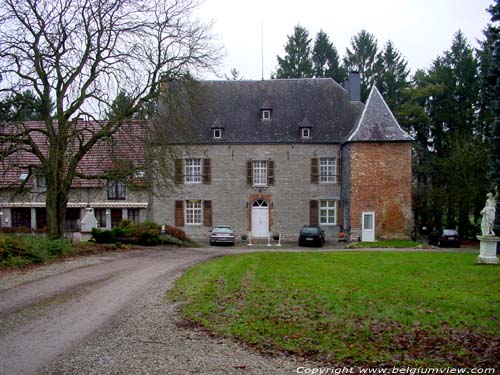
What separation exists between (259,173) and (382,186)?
8.17 m

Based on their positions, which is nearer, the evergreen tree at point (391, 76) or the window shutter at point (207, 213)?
the window shutter at point (207, 213)

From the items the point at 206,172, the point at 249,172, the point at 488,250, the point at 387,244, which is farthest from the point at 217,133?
the point at 488,250

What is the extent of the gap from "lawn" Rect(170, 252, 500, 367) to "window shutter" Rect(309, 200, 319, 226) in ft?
63.3

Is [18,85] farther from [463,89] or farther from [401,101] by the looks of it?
[401,101]

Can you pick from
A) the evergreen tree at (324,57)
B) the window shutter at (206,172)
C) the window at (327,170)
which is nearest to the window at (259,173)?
the window shutter at (206,172)

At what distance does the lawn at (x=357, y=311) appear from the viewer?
7477 millimetres

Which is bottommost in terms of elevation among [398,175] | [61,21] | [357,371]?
[357,371]

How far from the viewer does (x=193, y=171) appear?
120 ft

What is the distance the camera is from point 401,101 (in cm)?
5394

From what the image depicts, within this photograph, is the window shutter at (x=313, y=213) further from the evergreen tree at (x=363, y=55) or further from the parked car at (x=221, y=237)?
the evergreen tree at (x=363, y=55)

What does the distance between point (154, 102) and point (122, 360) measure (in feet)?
56.0

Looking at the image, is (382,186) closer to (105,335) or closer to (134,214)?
(134,214)

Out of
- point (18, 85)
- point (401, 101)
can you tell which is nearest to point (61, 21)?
point (18, 85)

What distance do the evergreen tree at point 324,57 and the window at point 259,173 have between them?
2717 centimetres
